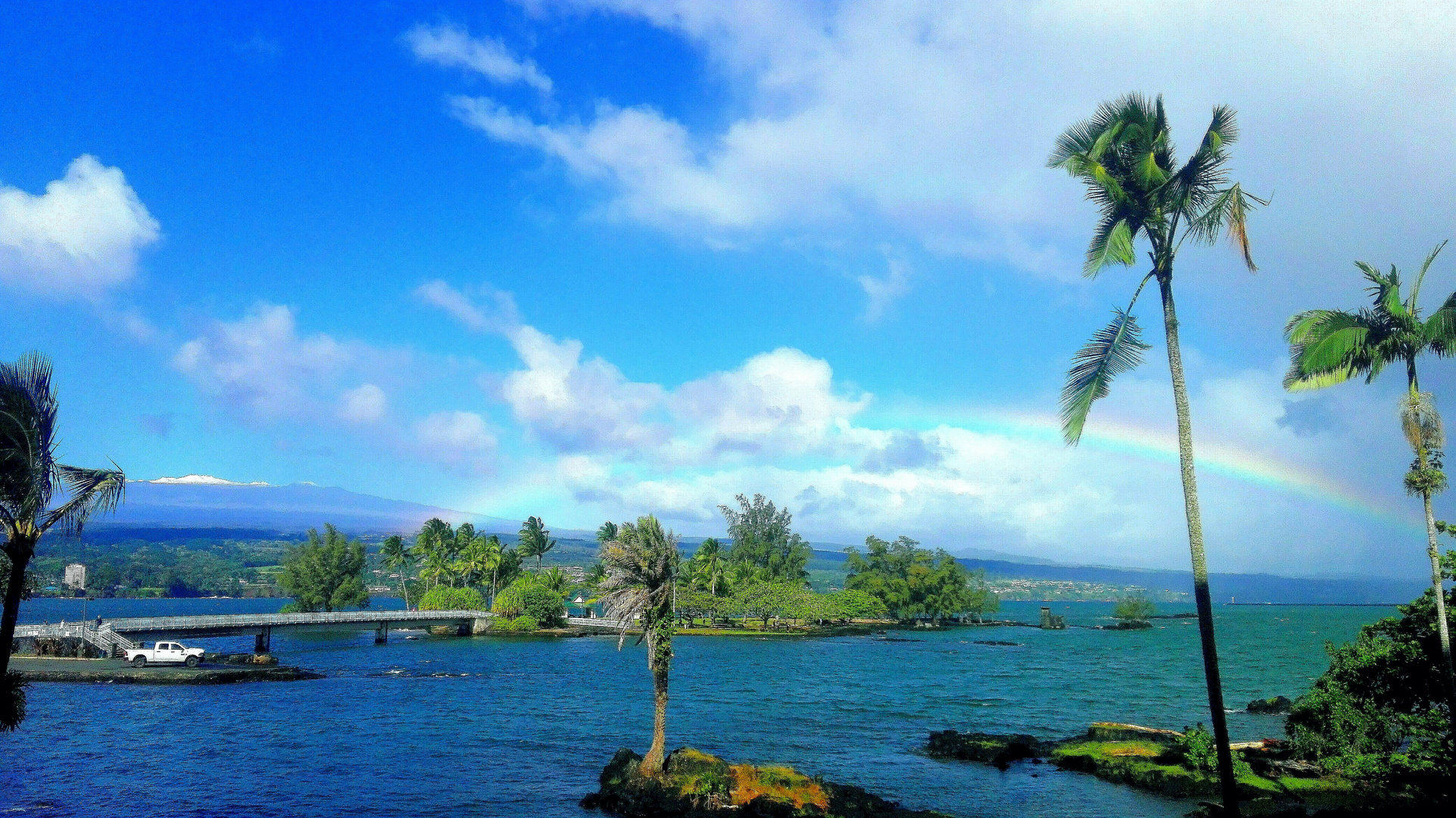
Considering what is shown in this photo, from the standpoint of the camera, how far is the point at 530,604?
11306 centimetres

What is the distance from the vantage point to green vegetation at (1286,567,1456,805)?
75.6ft

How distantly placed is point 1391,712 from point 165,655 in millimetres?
71657

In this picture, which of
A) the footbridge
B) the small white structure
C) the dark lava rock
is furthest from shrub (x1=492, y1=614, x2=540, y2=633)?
the dark lava rock

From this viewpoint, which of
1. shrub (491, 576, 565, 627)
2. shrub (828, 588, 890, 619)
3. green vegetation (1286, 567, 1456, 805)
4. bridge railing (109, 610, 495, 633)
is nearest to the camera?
green vegetation (1286, 567, 1456, 805)

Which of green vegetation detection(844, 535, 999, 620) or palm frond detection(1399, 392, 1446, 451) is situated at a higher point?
palm frond detection(1399, 392, 1446, 451)

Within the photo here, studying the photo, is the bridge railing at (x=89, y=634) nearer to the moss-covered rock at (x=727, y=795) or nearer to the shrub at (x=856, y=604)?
the moss-covered rock at (x=727, y=795)

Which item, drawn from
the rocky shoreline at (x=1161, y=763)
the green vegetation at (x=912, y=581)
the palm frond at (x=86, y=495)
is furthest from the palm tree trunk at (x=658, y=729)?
the green vegetation at (x=912, y=581)

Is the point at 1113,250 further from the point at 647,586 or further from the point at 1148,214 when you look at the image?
the point at 647,586

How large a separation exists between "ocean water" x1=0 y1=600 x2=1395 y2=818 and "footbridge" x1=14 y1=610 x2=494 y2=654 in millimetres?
3802

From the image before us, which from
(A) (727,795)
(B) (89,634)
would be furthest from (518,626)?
(A) (727,795)

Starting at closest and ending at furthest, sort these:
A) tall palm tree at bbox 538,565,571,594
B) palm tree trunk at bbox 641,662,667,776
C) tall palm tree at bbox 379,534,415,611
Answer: palm tree trunk at bbox 641,662,667,776 < tall palm tree at bbox 538,565,571,594 < tall palm tree at bbox 379,534,415,611

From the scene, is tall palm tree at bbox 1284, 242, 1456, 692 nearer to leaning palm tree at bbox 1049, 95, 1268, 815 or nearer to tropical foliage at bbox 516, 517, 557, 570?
leaning palm tree at bbox 1049, 95, 1268, 815

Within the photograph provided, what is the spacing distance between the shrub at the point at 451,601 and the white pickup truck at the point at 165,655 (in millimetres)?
49090

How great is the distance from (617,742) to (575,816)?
45.3 feet
